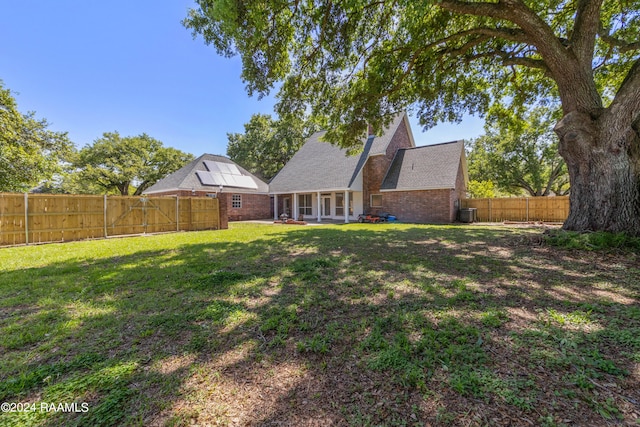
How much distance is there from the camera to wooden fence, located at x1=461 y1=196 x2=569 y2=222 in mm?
16391

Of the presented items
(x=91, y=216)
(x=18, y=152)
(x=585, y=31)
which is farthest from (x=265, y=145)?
(x=585, y=31)

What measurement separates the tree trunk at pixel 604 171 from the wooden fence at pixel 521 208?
1208 cm

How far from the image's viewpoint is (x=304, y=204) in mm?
22719

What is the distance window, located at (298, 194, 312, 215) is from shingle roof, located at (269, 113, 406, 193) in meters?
1.99

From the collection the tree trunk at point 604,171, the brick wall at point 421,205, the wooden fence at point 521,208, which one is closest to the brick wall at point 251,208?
the brick wall at point 421,205

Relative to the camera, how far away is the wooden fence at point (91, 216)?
8750 mm

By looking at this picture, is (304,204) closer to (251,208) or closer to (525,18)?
(251,208)

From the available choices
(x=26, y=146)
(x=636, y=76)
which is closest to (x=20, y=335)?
(x=636, y=76)

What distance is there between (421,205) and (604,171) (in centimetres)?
1135

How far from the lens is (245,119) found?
32.2m

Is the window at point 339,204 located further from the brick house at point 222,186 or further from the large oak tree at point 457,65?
the large oak tree at point 457,65

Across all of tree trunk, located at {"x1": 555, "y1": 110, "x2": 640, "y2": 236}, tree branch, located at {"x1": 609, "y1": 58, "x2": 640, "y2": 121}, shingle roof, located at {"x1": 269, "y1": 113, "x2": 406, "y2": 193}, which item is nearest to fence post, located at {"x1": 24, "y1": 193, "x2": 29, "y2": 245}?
shingle roof, located at {"x1": 269, "y1": 113, "x2": 406, "y2": 193}

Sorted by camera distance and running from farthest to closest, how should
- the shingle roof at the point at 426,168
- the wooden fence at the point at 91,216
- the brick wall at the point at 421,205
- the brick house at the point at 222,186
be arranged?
1. the brick house at the point at 222,186
2. the shingle roof at the point at 426,168
3. the brick wall at the point at 421,205
4. the wooden fence at the point at 91,216

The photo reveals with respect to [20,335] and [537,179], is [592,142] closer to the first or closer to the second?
[20,335]
